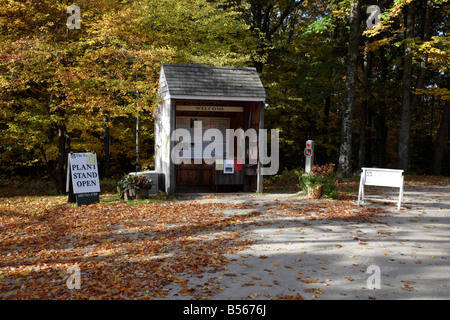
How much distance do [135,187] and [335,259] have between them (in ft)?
23.8

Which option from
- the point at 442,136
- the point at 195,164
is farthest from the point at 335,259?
the point at 442,136

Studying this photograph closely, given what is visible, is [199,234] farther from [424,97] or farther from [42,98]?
[424,97]

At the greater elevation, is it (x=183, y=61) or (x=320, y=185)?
(x=183, y=61)

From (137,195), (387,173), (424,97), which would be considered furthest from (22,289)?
(424,97)

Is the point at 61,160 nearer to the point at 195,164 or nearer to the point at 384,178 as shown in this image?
the point at 195,164

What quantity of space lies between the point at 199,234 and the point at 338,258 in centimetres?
283

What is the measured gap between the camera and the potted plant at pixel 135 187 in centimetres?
1166

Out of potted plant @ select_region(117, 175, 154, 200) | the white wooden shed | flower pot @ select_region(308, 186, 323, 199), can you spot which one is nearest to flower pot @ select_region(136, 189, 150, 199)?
potted plant @ select_region(117, 175, 154, 200)

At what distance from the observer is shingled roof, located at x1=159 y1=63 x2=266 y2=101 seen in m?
12.5

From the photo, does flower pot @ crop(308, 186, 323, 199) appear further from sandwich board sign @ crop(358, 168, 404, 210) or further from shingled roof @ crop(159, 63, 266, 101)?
shingled roof @ crop(159, 63, 266, 101)

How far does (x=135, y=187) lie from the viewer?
458 inches

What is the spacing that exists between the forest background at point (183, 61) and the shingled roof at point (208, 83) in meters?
0.65

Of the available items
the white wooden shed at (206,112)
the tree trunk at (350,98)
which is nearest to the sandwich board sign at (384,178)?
the white wooden shed at (206,112)

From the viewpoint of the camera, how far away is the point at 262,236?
7387 millimetres
